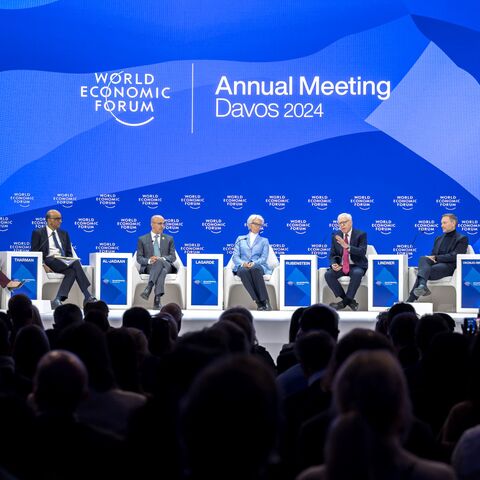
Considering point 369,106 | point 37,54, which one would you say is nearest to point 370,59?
point 369,106

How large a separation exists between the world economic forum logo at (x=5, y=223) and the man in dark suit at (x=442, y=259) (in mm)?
5070

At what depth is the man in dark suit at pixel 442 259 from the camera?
11.0m

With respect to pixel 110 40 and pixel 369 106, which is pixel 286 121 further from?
pixel 110 40

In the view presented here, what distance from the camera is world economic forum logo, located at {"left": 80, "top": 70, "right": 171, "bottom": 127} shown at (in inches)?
494

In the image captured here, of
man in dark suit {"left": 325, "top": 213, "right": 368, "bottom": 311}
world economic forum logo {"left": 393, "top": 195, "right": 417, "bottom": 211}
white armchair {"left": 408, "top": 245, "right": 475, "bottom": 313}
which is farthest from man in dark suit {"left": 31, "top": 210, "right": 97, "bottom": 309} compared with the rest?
world economic forum logo {"left": 393, "top": 195, "right": 417, "bottom": 211}

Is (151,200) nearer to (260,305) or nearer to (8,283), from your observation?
(260,305)

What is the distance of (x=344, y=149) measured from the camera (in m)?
12.4

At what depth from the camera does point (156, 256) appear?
1123cm

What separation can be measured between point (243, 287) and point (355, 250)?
1.40 metres

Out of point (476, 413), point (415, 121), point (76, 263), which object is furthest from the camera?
point (415, 121)

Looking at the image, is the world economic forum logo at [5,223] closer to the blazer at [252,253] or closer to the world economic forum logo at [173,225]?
the world economic forum logo at [173,225]

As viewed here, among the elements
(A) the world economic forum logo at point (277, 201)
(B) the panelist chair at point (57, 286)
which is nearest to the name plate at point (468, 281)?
(A) the world economic forum logo at point (277, 201)

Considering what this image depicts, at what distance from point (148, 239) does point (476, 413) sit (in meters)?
8.73

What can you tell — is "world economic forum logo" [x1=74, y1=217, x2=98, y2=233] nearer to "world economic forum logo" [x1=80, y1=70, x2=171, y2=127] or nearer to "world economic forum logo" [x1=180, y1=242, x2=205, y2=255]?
"world economic forum logo" [x1=180, y1=242, x2=205, y2=255]
